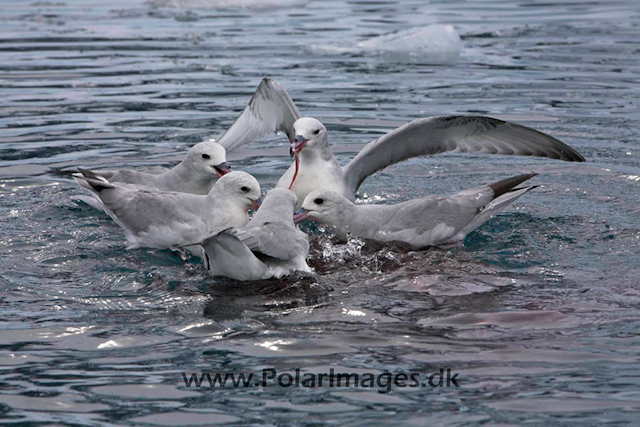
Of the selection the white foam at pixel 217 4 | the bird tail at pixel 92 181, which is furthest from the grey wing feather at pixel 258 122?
the white foam at pixel 217 4

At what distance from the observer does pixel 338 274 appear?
6422mm

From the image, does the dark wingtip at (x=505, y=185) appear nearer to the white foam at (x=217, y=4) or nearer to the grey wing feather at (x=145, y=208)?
the grey wing feather at (x=145, y=208)

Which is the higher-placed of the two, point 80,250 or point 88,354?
point 80,250

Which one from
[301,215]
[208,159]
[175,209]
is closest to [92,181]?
[175,209]

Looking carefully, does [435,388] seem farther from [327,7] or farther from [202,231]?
[327,7]

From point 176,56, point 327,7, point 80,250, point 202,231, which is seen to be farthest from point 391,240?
point 327,7

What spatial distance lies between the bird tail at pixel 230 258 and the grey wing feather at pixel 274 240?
0.29 ft

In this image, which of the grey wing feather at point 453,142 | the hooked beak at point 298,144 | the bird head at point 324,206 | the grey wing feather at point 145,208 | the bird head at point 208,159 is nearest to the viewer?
the grey wing feather at point 145,208

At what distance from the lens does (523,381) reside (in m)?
4.50

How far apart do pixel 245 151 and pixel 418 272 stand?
14.4 ft

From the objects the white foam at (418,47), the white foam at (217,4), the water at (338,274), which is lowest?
the water at (338,274)

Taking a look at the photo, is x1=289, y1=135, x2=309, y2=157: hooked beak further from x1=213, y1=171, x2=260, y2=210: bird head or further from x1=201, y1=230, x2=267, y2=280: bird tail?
x1=201, y1=230, x2=267, y2=280: bird tail

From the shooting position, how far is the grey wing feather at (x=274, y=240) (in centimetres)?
598

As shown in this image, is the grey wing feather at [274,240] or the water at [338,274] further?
the grey wing feather at [274,240]
